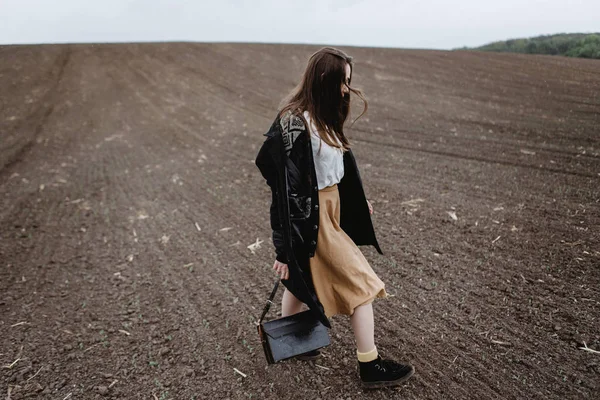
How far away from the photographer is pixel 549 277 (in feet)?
12.1

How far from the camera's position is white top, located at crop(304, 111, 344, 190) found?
2.28 m

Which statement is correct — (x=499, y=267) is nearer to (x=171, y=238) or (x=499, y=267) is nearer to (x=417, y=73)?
(x=171, y=238)

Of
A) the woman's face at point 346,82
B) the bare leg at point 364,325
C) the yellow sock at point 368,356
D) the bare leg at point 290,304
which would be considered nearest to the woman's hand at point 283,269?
the bare leg at point 290,304

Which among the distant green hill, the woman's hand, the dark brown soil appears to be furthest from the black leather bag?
the distant green hill

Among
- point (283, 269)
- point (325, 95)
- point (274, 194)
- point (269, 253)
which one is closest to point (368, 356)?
point (283, 269)

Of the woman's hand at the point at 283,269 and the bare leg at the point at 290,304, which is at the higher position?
the woman's hand at the point at 283,269

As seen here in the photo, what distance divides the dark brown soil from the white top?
140cm

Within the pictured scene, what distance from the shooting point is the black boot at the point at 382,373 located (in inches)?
101

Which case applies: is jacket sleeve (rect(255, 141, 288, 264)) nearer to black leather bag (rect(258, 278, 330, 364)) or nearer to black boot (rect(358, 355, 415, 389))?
black leather bag (rect(258, 278, 330, 364))

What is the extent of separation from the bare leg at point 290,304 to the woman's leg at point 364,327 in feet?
1.38

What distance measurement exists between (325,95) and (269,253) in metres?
2.61

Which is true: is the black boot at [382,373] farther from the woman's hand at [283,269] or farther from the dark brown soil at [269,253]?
the woman's hand at [283,269]

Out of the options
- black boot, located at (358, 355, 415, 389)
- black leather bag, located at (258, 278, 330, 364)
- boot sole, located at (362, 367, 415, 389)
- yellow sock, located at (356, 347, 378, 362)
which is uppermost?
black leather bag, located at (258, 278, 330, 364)

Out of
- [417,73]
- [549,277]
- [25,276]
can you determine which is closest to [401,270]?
[549,277]
